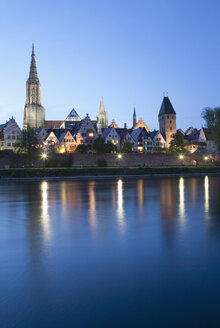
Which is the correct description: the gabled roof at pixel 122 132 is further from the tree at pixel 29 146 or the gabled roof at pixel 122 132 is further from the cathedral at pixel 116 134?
the tree at pixel 29 146

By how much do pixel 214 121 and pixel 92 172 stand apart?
23.2 m

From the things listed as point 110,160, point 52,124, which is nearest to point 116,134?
point 110,160

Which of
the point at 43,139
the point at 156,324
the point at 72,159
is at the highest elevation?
the point at 43,139

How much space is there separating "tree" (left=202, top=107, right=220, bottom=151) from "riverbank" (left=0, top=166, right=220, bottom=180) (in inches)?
238

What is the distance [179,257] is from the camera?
21.5ft

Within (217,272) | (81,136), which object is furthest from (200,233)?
(81,136)

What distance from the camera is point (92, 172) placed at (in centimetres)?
4675

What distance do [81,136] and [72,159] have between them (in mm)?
20643

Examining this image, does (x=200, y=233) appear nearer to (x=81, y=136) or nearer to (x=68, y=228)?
(x=68, y=228)

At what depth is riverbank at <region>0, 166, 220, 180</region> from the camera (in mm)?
43219

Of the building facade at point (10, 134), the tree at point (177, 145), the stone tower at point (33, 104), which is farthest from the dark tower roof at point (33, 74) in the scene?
the tree at point (177, 145)

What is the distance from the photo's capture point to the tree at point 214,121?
49.4 m

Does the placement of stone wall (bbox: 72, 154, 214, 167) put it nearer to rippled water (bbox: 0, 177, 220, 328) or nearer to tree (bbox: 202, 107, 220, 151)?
tree (bbox: 202, 107, 220, 151)

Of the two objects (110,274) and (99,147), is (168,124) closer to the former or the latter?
(99,147)
